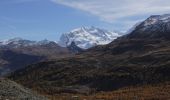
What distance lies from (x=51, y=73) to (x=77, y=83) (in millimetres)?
30135

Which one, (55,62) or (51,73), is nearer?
(51,73)

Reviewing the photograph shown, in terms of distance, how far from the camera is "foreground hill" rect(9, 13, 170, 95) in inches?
4247

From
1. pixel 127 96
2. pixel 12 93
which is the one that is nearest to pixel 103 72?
pixel 127 96

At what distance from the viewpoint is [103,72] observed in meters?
130

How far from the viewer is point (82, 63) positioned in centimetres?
16138

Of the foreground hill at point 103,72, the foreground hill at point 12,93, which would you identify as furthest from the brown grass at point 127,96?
the foreground hill at point 103,72

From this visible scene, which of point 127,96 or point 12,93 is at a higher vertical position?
point 127,96

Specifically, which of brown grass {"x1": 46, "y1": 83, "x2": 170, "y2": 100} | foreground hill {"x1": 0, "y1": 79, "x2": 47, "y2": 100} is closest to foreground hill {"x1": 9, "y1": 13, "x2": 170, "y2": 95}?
brown grass {"x1": 46, "y1": 83, "x2": 170, "y2": 100}

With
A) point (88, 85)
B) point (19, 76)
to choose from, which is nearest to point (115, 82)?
point (88, 85)

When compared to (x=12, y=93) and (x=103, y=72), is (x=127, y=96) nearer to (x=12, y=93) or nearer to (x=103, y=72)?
(x=12, y=93)

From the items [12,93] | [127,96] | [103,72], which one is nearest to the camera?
[12,93]

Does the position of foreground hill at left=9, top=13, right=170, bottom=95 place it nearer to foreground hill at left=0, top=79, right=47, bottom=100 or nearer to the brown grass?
the brown grass

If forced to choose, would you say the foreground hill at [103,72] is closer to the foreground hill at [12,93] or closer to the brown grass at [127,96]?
the brown grass at [127,96]

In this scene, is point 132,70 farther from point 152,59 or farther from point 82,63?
point 82,63
